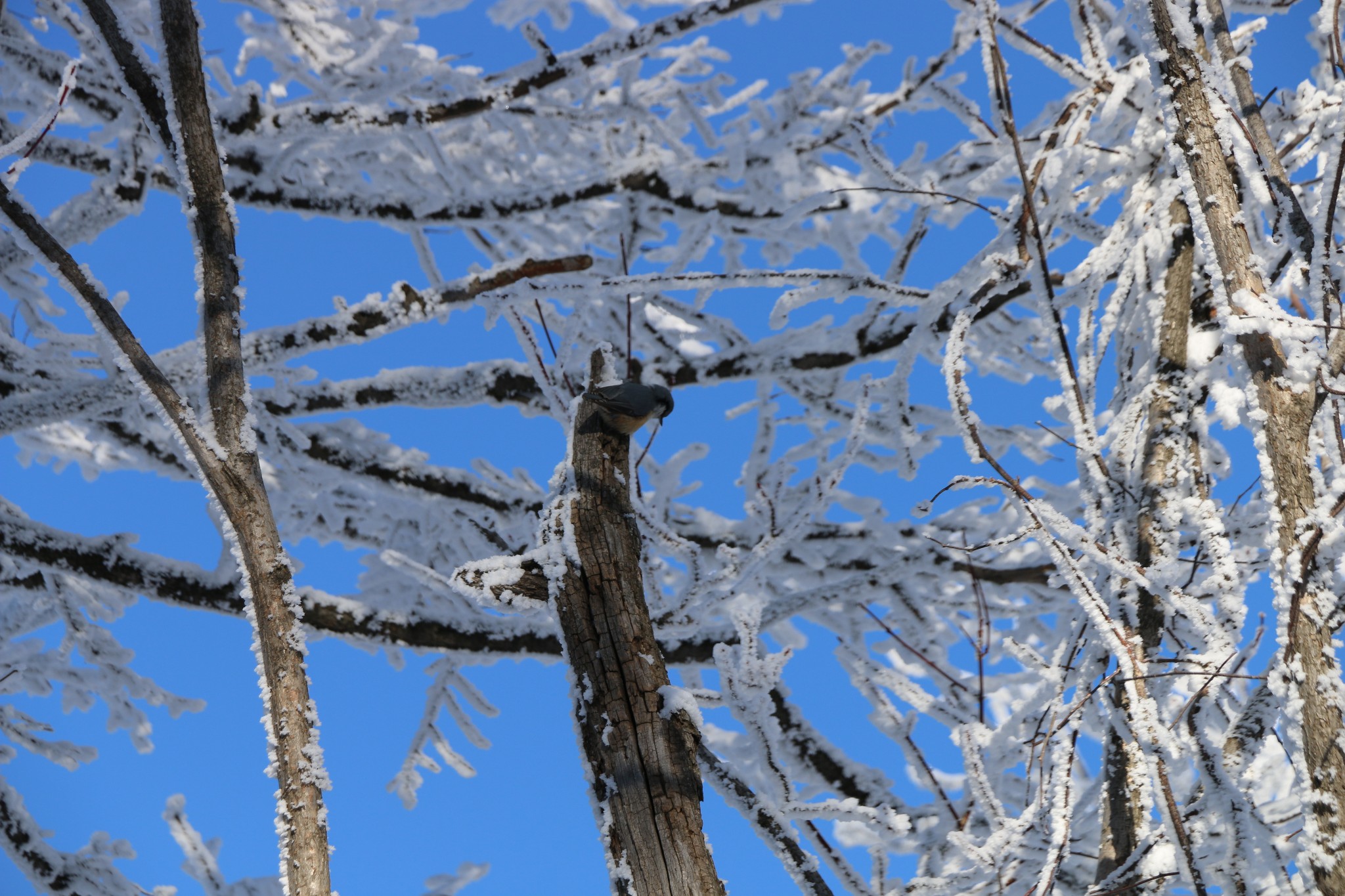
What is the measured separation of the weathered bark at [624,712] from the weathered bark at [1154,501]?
838 mm

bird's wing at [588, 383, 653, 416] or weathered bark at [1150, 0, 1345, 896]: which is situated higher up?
bird's wing at [588, 383, 653, 416]

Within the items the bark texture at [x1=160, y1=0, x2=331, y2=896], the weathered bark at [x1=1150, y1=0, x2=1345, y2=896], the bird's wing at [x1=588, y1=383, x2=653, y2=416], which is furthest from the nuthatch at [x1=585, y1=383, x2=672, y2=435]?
the weathered bark at [x1=1150, y1=0, x2=1345, y2=896]

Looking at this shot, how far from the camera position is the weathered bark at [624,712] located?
52.2 inches

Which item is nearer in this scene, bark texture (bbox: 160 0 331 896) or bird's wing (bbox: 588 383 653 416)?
bark texture (bbox: 160 0 331 896)

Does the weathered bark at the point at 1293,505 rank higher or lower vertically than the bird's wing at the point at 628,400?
lower

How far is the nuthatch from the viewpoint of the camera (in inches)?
61.9

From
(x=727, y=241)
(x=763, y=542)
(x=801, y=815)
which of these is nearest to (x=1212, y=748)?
(x=801, y=815)

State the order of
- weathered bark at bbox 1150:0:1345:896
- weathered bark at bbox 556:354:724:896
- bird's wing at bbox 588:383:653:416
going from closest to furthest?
weathered bark at bbox 1150:0:1345:896, weathered bark at bbox 556:354:724:896, bird's wing at bbox 588:383:653:416

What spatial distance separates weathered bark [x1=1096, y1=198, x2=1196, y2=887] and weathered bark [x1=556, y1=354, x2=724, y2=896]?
84cm

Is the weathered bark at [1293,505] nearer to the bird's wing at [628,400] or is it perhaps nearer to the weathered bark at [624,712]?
the weathered bark at [624,712]

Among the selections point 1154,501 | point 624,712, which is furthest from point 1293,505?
point 624,712

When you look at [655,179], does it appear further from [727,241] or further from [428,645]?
[428,645]

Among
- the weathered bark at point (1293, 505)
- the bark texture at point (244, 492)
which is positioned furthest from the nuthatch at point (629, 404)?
the weathered bark at point (1293, 505)

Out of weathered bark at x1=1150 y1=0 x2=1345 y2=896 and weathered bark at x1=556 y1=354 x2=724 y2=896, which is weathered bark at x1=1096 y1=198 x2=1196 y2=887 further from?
weathered bark at x1=556 y1=354 x2=724 y2=896
